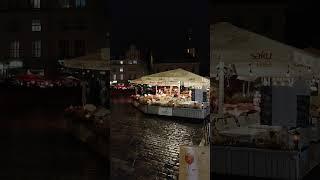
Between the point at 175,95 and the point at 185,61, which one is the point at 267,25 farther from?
the point at 175,95

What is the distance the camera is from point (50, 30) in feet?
13.9

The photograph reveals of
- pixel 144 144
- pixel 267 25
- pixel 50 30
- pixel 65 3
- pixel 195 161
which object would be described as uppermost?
pixel 65 3

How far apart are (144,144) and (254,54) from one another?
177cm

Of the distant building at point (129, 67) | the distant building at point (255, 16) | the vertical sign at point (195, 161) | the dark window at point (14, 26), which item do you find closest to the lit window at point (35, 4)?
the dark window at point (14, 26)

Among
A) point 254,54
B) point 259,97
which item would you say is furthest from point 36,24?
point 259,97

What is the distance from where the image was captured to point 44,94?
4246 millimetres

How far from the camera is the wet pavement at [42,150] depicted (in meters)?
4.44

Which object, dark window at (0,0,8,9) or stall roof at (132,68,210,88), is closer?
stall roof at (132,68,210,88)

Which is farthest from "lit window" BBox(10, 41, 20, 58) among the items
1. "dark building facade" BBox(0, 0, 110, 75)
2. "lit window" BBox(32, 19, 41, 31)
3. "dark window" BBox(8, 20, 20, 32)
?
"lit window" BBox(32, 19, 41, 31)

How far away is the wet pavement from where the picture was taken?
4.44 meters

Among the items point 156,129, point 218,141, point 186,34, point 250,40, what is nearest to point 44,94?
point 156,129

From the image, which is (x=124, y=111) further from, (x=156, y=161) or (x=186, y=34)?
(x=186, y=34)

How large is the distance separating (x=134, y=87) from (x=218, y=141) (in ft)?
7.90

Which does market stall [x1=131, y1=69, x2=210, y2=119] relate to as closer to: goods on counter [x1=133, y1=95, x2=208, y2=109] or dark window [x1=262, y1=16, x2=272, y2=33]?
goods on counter [x1=133, y1=95, x2=208, y2=109]
